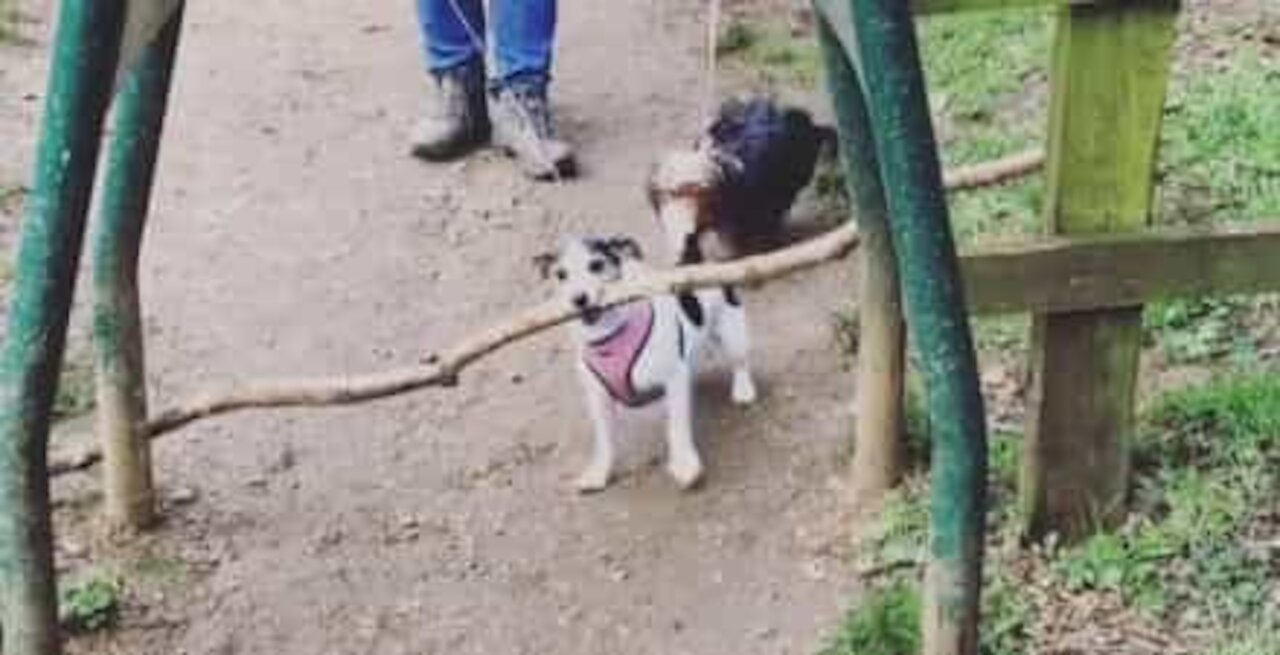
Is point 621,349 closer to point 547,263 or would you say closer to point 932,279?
point 547,263

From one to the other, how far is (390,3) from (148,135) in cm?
331

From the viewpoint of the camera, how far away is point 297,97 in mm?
5879

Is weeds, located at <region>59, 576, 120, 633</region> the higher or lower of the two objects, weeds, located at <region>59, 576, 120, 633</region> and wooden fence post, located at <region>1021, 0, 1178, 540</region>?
the lower

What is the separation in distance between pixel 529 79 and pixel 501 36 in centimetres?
11

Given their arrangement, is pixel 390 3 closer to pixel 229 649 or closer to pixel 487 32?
pixel 487 32

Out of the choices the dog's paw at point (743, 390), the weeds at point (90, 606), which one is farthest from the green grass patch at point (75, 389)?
the dog's paw at point (743, 390)

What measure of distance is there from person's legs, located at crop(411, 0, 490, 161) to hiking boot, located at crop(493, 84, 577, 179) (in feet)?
0.25

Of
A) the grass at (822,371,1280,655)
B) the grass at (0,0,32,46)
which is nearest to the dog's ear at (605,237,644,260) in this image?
the grass at (822,371,1280,655)

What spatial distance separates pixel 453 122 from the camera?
536cm

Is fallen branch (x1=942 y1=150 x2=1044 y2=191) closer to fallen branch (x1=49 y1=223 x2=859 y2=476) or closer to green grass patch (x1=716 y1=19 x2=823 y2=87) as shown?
fallen branch (x1=49 y1=223 x2=859 y2=476)

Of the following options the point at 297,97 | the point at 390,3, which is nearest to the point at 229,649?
the point at 297,97

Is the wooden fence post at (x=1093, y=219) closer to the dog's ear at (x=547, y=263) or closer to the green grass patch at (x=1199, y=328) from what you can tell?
the green grass patch at (x=1199, y=328)

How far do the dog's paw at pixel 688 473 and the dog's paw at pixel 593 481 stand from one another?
12 cm

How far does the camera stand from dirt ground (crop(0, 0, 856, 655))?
3.48 m
